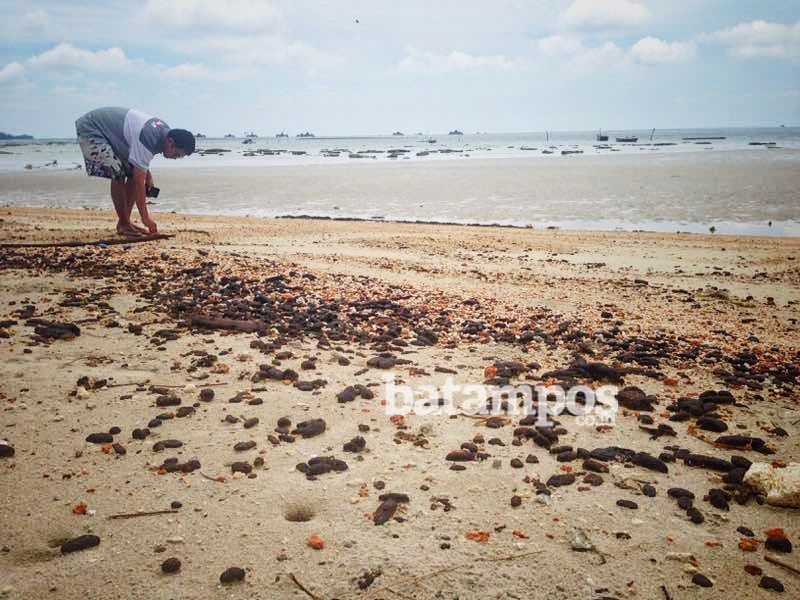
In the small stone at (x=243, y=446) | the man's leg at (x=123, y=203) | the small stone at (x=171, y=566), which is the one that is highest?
the man's leg at (x=123, y=203)

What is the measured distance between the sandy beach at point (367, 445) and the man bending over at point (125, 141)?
262cm

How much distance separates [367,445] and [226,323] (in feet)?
8.15

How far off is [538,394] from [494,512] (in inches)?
57.2

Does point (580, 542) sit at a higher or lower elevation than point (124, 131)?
lower

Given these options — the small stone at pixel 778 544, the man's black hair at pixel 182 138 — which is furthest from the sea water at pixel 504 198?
the small stone at pixel 778 544

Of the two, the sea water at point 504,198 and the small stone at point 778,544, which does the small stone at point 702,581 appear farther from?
the sea water at point 504,198

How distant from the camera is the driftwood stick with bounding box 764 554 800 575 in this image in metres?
2.31

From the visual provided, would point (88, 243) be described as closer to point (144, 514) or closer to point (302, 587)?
point (144, 514)

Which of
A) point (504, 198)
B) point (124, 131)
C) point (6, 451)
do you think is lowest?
point (6, 451)

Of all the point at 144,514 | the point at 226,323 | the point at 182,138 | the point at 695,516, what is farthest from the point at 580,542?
the point at 182,138

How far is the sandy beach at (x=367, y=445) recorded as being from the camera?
2305 mm

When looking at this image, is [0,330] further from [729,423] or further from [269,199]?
[269,199]

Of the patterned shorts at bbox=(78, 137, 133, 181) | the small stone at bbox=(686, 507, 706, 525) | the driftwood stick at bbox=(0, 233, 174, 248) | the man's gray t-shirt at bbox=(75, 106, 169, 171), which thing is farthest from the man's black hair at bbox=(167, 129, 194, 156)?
the small stone at bbox=(686, 507, 706, 525)

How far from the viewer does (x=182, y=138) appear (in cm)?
894
